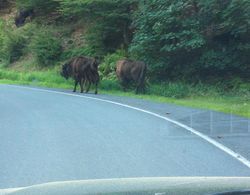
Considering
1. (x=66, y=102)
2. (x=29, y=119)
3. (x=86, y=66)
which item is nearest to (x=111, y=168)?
(x=29, y=119)

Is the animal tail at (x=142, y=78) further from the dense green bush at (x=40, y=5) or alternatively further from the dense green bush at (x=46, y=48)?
the dense green bush at (x=40, y=5)

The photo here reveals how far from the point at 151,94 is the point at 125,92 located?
1432mm

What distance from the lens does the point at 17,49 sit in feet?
155

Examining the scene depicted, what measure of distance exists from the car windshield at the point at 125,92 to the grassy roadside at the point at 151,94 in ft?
0.23

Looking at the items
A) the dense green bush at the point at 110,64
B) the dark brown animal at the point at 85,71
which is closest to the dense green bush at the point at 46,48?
the dense green bush at the point at 110,64

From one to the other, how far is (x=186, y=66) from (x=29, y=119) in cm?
1369

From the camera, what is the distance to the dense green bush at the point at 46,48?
137ft

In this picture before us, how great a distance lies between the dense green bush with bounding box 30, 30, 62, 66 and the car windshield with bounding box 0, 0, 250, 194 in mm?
71

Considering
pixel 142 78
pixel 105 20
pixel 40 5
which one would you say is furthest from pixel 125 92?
pixel 40 5

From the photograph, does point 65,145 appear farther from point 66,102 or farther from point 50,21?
point 50,21

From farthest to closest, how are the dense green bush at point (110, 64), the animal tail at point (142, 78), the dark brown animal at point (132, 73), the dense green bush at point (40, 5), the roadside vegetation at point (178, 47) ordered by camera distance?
the dense green bush at point (40, 5)
the dense green bush at point (110, 64)
the dark brown animal at point (132, 73)
the animal tail at point (142, 78)
the roadside vegetation at point (178, 47)

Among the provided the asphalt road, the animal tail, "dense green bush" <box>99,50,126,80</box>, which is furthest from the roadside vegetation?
the asphalt road

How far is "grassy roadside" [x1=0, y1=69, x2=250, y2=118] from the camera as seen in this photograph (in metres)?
20.3

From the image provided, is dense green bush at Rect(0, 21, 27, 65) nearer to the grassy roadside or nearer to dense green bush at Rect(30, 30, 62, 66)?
the grassy roadside
